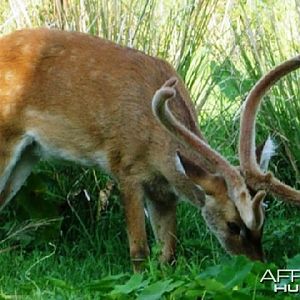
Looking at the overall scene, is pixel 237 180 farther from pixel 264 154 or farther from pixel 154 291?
pixel 154 291

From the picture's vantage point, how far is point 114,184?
28.1ft

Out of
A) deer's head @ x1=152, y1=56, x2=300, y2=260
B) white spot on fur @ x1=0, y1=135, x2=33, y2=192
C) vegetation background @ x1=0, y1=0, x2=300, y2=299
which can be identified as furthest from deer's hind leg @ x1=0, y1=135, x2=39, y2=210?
deer's head @ x1=152, y1=56, x2=300, y2=260

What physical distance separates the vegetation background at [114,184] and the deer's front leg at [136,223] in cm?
18

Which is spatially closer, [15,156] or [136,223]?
[136,223]

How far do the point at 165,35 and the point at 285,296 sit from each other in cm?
345

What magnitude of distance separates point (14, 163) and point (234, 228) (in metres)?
1.65

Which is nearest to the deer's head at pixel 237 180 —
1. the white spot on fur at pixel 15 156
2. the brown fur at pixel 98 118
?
the brown fur at pixel 98 118

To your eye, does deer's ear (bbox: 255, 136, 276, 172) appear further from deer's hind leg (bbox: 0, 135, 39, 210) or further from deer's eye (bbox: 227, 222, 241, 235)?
deer's hind leg (bbox: 0, 135, 39, 210)

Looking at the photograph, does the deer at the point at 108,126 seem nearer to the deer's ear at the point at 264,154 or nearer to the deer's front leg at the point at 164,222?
the deer's front leg at the point at 164,222

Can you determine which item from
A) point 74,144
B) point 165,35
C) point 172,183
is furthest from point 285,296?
point 165,35

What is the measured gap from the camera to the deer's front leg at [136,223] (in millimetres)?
7664

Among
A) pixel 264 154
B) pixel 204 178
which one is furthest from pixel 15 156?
pixel 264 154

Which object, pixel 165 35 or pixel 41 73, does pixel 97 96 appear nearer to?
pixel 41 73

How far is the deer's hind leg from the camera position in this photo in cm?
790
